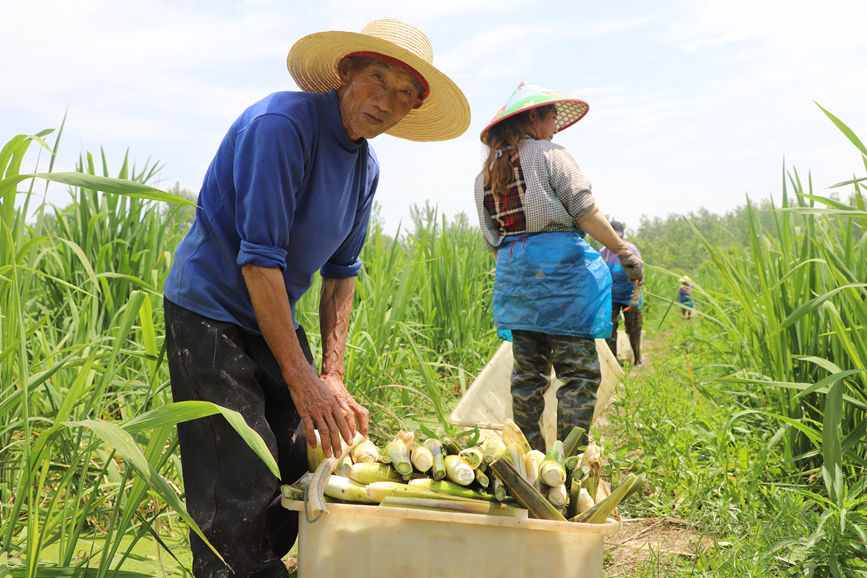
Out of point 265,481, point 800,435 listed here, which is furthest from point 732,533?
point 265,481

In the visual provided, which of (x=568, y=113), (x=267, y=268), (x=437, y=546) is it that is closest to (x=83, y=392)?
(x=267, y=268)

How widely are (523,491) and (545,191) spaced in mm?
1503

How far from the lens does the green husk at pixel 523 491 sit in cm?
147

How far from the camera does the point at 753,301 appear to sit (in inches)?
113

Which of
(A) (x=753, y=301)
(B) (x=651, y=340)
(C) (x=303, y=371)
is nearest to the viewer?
(C) (x=303, y=371)

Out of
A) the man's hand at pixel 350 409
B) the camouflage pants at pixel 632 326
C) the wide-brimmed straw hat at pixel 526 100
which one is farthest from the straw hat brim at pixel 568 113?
the camouflage pants at pixel 632 326

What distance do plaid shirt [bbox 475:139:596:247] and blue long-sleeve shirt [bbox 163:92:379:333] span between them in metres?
1.12

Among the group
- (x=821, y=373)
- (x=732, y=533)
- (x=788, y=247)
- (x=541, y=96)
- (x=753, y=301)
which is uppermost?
(x=541, y=96)

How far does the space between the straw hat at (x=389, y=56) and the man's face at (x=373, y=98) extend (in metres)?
0.04

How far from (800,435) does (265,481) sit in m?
1.91

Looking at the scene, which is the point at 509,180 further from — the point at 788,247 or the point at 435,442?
the point at 435,442

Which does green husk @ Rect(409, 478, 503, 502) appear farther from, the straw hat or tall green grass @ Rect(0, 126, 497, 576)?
the straw hat

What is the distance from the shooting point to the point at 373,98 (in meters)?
1.64

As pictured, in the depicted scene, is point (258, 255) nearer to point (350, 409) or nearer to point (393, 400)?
point (350, 409)
